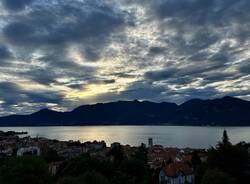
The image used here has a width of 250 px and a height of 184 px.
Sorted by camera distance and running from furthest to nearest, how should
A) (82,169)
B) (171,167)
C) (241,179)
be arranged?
1. (171,167)
2. (82,169)
3. (241,179)

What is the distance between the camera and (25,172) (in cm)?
2011

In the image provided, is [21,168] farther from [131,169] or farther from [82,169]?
[131,169]

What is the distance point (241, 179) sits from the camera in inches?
890

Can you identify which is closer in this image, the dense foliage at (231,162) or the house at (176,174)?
the dense foliage at (231,162)

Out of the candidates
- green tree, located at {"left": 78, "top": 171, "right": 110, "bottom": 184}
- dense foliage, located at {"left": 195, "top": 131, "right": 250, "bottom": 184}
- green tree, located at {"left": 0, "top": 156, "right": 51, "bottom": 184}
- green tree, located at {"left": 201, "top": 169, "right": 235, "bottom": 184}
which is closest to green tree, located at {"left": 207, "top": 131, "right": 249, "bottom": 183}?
dense foliage, located at {"left": 195, "top": 131, "right": 250, "bottom": 184}

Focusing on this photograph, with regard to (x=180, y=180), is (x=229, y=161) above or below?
above

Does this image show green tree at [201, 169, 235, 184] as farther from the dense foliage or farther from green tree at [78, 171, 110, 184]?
green tree at [78, 171, 110, 184]

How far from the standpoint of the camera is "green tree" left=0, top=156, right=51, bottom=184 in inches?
782

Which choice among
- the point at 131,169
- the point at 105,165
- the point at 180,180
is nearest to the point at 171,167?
the point at 180,180

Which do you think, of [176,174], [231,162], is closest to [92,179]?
[231,162]

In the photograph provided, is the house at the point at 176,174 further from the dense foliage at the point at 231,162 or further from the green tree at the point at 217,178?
the green tree at the point at 217,178

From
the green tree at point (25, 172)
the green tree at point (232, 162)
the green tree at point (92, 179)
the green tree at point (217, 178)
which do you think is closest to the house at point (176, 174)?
the green tree at point (232, 162)

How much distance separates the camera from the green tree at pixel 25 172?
19.9 metres

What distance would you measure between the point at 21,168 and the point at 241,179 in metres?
14.8
